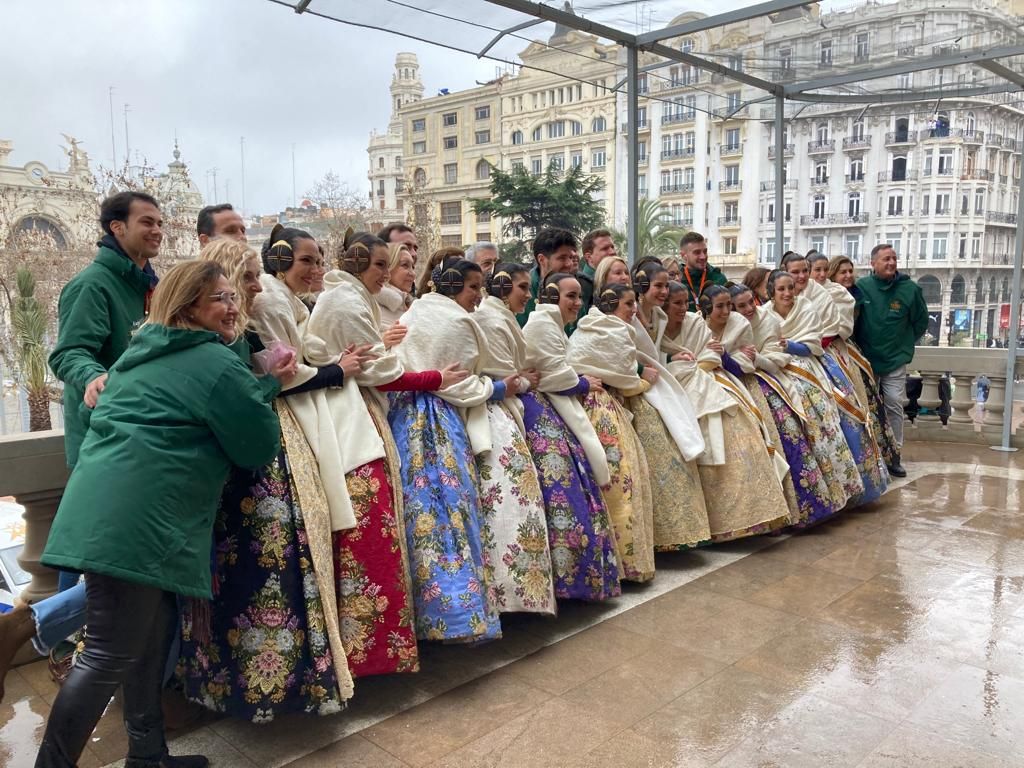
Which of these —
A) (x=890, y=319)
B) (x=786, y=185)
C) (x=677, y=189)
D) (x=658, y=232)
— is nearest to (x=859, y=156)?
(x=786, y=185)

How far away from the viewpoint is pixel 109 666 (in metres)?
1.94

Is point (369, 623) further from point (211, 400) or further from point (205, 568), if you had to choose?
point (211, 400)

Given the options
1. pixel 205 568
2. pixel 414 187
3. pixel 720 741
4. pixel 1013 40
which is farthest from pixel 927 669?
pixel 414 187

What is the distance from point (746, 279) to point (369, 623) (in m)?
3.63

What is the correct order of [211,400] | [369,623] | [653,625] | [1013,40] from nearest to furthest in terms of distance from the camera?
[211,400] < [369,623] < [653,625] < [1013,40]

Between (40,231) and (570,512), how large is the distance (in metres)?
15.3

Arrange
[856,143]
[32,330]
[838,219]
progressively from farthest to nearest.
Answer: [838,219] → [856,143] → [32,330]

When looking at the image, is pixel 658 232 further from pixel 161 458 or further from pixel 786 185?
pixel 161 458

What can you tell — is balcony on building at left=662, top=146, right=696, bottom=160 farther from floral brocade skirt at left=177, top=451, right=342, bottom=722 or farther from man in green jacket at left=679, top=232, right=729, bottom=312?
floral brocade skirt at left=177, top=451, right=342, bottom=722

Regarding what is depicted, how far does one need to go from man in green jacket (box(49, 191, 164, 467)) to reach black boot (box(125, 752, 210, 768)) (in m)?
1.00

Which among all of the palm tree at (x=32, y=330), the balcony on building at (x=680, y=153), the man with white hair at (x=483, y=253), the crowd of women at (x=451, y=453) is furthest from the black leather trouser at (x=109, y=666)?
the balcony on building at (x=680, y=153)

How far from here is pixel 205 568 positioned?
2.05 metres

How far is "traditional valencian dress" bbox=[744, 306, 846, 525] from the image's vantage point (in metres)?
4.44

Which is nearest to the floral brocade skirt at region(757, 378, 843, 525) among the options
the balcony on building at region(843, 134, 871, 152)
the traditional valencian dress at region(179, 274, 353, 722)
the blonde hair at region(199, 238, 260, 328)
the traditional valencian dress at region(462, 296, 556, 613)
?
the traditional valencian dress at region(462, 296, 556, 613)
